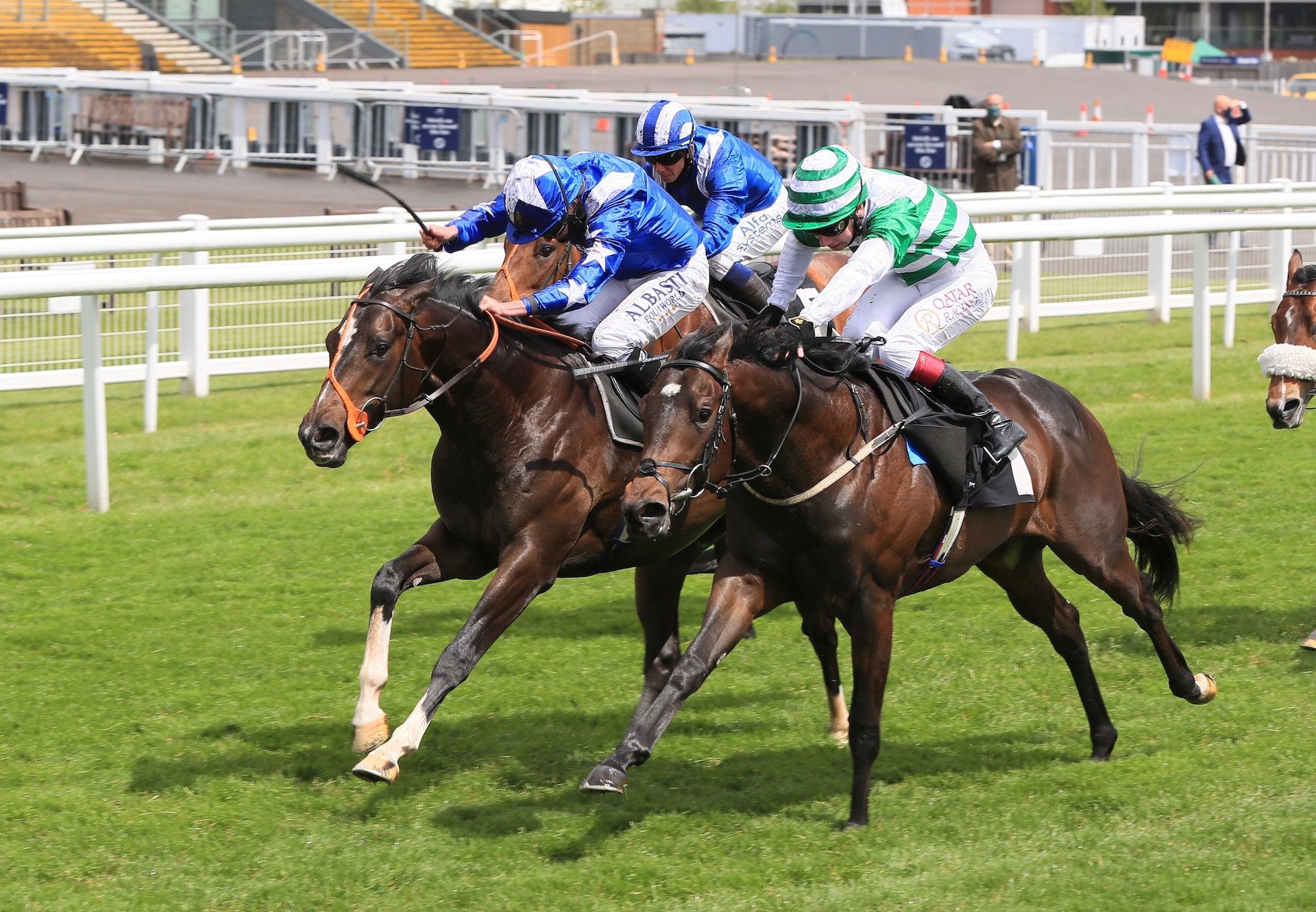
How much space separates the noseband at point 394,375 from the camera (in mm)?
4551

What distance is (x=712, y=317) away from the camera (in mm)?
5625

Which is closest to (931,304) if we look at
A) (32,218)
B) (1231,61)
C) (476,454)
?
(476,454)

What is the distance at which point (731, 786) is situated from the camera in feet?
15.4

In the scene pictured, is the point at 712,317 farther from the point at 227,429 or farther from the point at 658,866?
the point at 227,429

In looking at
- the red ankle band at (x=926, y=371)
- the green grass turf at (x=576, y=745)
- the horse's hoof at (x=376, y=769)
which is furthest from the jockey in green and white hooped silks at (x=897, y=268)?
the horse's hoof at (x=376, y=769)

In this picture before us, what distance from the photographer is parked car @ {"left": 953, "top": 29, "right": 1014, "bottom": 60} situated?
46094 mm

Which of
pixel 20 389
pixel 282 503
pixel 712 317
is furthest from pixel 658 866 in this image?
pixel 20 389

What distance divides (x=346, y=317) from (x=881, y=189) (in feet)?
5.23

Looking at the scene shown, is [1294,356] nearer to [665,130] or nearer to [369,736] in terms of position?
[665,130]

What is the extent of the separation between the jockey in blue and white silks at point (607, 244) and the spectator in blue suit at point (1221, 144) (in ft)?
42.0

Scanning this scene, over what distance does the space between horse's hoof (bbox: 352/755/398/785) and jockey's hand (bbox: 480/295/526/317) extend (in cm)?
142

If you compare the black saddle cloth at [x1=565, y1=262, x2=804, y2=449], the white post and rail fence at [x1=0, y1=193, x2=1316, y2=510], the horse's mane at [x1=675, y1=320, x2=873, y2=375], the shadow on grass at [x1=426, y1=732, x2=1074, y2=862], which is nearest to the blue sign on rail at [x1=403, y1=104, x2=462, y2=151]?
the white post and rail fence at [x1=0, y1=193, x2=1316, y2=510]

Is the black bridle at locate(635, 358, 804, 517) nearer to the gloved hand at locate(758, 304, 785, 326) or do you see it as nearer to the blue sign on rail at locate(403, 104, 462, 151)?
the gloved hand at locate(758, 304, 785, 326)

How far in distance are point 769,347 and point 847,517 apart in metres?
0.52
